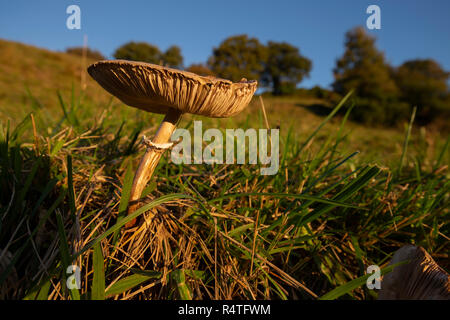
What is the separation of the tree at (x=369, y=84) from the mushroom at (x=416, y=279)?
51.1 feet

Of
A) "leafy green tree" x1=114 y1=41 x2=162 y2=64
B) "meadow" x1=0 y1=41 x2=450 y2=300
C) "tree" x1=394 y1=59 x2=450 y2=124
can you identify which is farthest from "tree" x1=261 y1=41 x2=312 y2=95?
"meadow" x1=0 y1=41 x2=450 y2=300

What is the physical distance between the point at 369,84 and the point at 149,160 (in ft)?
68.5

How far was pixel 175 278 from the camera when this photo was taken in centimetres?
84

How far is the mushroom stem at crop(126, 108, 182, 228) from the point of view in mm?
1058

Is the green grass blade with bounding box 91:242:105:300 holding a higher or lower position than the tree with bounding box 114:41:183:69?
lower

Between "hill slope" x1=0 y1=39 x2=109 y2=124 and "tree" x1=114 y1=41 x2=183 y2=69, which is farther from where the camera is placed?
"hill slope" x1=0 y1=39 x2=109 y2=124

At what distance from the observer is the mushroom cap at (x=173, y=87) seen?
0.81m

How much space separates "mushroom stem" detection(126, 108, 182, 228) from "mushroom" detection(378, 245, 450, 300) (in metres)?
0.96

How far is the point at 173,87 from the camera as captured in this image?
88 cm

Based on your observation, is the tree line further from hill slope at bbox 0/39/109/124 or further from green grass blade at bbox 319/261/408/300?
green grass blade at bbox 319/261/408/300

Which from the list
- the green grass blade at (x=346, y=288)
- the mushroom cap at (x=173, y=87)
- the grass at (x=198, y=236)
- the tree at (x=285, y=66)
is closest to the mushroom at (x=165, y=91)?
the mushroom cap at (x=173, y=87)

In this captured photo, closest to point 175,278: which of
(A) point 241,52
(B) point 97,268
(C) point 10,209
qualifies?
(B) point 97,268

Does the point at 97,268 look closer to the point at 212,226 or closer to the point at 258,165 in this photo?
the point at 212,226
